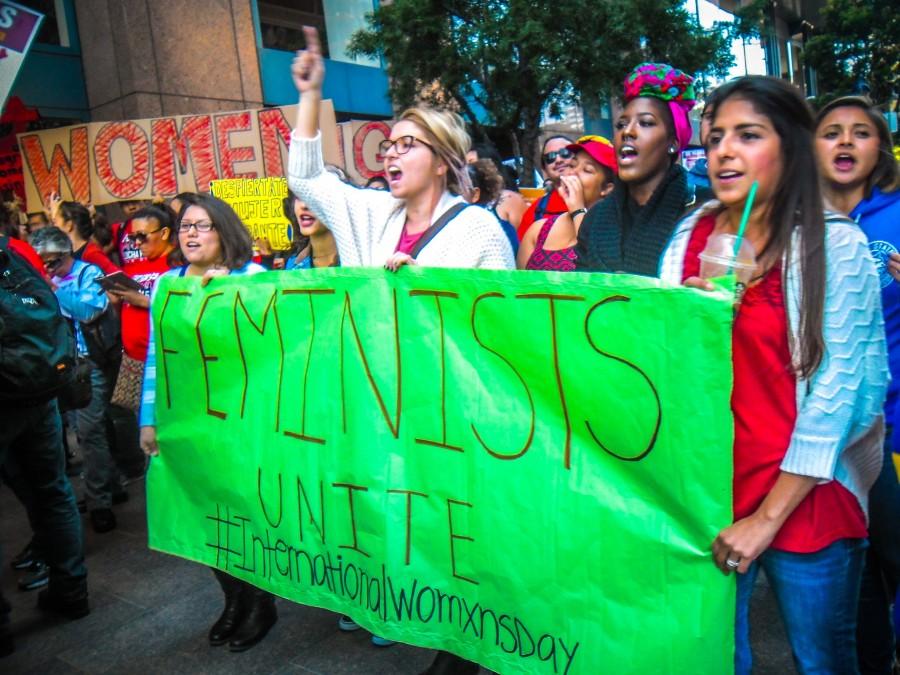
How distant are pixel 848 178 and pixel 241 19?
11.0 meters

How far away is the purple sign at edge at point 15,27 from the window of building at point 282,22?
28.8 ft

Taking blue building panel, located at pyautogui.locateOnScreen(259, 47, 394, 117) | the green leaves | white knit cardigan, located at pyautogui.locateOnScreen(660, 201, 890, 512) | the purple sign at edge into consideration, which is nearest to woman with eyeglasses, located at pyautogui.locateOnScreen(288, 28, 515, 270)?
white knit cardigan, located at pyautogui.locateOnScreen(660, 201, 890, 512)

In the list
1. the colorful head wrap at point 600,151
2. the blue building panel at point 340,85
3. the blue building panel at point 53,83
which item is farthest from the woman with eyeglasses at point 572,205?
the blue building panel at point 340,85

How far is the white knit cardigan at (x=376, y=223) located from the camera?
8.26 feet

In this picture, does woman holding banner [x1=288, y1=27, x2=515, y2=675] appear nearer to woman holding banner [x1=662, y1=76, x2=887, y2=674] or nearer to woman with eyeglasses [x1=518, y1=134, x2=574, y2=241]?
woman holding banner [x1=662, y1=76, x2=887, y2=674]

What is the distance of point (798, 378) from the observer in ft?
5.29

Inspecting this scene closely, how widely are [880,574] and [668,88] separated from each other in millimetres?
1534

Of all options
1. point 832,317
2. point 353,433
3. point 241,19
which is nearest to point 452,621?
point 353,433

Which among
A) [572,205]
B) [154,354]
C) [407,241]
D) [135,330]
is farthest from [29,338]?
[572,205]

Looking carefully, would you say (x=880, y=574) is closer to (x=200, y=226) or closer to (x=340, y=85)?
(x=200, y=226)

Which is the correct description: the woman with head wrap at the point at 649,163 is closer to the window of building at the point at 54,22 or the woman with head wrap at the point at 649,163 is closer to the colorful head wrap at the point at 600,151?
the colorful head wrap at the point at 600,151

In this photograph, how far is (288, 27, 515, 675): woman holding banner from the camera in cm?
253

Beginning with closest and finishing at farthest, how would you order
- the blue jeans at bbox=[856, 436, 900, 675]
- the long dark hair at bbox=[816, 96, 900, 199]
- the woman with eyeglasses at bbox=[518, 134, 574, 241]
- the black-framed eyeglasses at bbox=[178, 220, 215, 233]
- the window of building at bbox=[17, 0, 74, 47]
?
the blue jeans at bbox=[856, 436, 900, 675] < the long dark hair at bbox=[816, 96, 900, 199] < the black-framed eyeglasses at bbox=[178, 220, 215, 233] < the woman with eyeglasses at bbox=[518, 134, 574, 241] < the window of building at bbox=[17, 0, 74, 47]

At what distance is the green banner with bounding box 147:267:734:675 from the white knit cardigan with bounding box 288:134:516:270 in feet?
0.96
